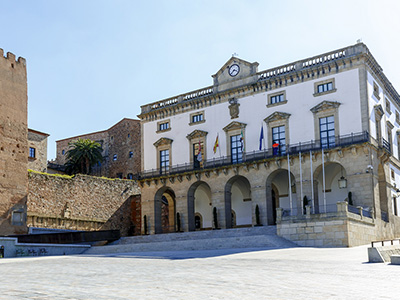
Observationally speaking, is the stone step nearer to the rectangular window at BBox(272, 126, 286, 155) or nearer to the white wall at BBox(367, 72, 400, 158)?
the rectangular window at BBox(272, 126, 286, 155)

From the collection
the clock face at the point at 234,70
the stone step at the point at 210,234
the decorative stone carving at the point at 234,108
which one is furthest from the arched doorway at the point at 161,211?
the clock face at the point at 234,70

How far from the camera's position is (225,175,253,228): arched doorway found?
139 ft

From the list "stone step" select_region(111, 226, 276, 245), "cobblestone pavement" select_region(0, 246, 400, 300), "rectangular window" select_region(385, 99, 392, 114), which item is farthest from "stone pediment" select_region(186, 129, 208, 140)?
"cobblestone pavement" select_region(0, 246, 400, 300)

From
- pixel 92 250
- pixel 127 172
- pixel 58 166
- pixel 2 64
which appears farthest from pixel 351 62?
pixel 58 166

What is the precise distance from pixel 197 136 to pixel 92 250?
14867 millimetres

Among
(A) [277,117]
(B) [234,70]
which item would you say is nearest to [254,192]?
(A) [277,117]

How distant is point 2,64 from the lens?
3769 cm

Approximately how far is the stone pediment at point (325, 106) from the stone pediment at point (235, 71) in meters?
6.13

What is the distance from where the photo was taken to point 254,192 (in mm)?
39562

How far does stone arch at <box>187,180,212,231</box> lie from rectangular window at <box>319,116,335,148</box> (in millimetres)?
10387

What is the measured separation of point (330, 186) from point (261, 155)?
5267mm

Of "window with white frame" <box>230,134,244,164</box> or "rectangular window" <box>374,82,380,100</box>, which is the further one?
"window with white frame" <box>230,134,244,164</box>

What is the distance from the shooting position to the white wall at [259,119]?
36.4 meters

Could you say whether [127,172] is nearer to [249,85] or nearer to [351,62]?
[249,85]
